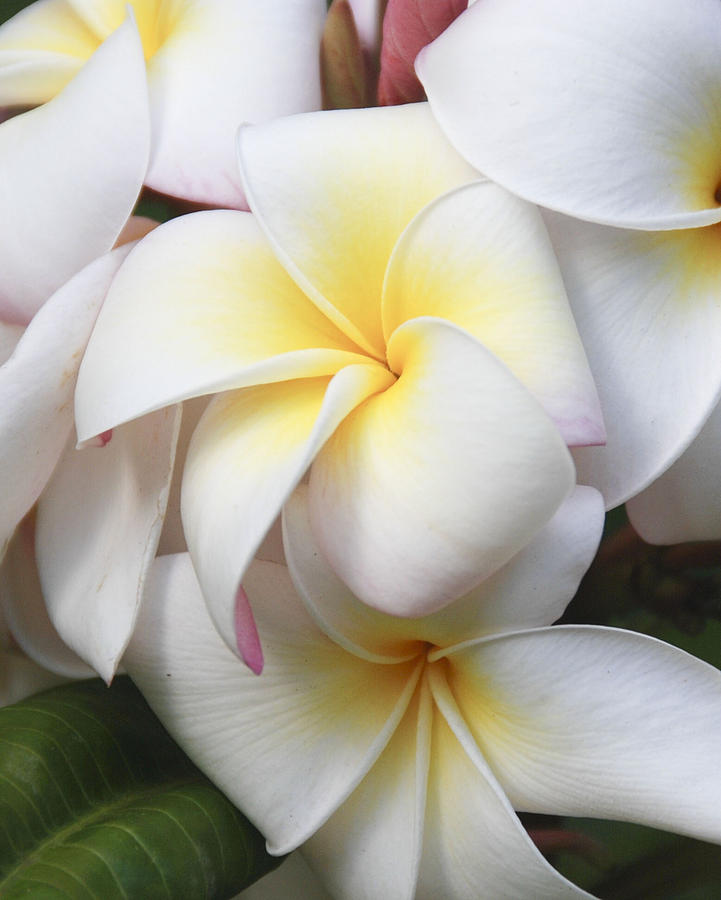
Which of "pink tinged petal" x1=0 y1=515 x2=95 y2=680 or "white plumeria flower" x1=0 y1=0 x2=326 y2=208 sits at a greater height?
"white plumeria flower" x1=0 y1=0 x2=326 y2=208

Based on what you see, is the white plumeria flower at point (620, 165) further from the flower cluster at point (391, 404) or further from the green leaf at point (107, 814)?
the green leaf at point (107, 814)

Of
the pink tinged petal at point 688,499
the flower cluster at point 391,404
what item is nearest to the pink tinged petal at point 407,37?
the flower cluster at point 391,404

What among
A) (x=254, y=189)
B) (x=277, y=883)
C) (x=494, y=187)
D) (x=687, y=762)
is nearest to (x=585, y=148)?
(x=494, y=187)

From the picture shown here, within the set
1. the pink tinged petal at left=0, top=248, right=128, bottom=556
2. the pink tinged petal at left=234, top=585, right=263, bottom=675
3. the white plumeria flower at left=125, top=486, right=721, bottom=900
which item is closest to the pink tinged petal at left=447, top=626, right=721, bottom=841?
the white plumeria flower at left=125, top=486, right=721, bottom=900

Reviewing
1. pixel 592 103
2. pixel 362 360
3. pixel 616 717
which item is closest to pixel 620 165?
pixel 592 103

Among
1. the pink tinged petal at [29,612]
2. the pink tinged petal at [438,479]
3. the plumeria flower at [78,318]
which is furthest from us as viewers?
the pink tinged petal at [29,612]

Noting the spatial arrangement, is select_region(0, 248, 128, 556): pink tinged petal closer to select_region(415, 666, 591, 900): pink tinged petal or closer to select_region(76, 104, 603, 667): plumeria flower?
select_region(76, 104, 603, 667): plumeria flower
